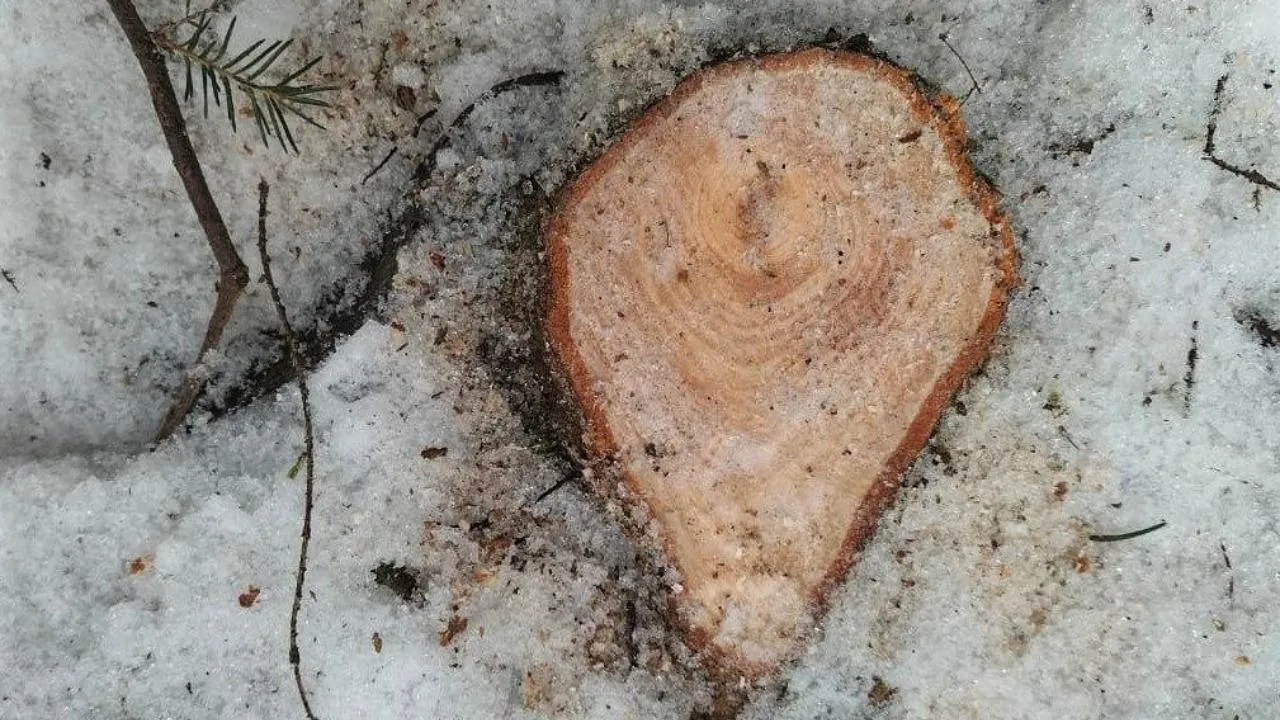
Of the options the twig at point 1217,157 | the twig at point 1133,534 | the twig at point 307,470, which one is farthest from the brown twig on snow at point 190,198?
the twig at point 1217,157

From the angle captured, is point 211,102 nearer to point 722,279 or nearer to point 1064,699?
point 722,279

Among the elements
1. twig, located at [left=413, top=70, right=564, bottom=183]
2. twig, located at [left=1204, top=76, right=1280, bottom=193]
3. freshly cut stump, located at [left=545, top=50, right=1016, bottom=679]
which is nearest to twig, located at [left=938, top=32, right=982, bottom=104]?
freshly cut stump, located at [left=545, top=50, right=1016, bottom=679]

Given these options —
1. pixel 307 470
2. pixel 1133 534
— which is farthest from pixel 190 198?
pixel 1133 534

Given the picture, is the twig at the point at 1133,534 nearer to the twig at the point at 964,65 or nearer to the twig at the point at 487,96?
the twig at the point at 964,65

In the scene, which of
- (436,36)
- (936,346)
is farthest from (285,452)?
(936,346)

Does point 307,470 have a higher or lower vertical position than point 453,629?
higher

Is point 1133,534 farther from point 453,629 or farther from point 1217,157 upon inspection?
point 453,629

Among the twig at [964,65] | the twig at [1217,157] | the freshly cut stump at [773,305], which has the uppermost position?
the twig at [1217,157]

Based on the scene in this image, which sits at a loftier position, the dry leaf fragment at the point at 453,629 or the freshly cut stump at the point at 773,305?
the freshly cut stump at the point at 773,305
